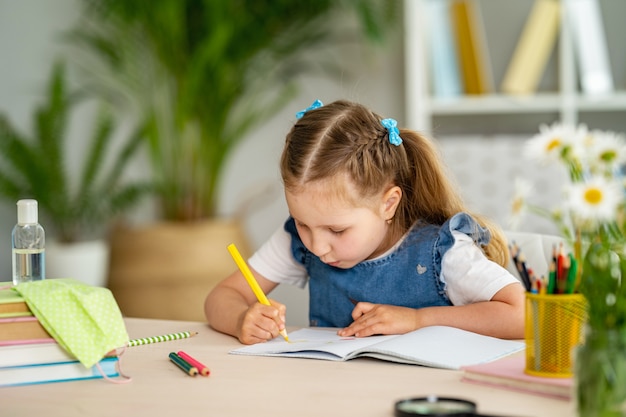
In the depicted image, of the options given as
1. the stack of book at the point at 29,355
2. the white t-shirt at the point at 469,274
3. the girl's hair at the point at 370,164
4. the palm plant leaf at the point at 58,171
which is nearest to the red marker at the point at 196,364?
the stack of book at the point at 29,355

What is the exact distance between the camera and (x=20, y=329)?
111cm

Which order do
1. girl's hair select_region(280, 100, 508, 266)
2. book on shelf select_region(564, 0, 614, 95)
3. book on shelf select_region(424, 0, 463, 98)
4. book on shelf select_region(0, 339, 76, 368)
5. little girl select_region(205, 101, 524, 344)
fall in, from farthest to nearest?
book on shelf select_region(424, 0, 463, 98) → book on shelf select_region(564, 0, 614, 95) → girl's hair select_region(280, 100, 508, 266) → little girl select_region(205, 101, 524, 344) → book on shelf select_region(0, 339, 76, 368)

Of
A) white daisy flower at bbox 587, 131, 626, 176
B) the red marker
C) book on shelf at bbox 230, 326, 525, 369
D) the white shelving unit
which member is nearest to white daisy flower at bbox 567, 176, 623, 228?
white daisy flower at bbox 587, 131, 626, 176

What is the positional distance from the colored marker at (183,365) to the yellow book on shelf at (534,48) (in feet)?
7.54

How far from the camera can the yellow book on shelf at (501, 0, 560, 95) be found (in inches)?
125

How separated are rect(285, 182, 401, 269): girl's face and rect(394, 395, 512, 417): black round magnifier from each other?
0.58 metres

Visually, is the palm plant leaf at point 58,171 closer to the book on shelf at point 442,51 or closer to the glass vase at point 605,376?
the book on shelf at point 442,51

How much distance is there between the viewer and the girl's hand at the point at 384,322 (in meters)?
1.33

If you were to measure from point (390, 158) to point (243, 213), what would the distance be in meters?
2.38

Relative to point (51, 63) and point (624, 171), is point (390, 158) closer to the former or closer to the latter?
point (624, 171)

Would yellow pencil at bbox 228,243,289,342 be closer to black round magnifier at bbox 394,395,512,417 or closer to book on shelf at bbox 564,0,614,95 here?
black round magnifier at bbox 394,395,512,417

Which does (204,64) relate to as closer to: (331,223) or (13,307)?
(331,223)

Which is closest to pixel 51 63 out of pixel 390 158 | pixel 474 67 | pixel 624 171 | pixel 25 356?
pixel 474 67

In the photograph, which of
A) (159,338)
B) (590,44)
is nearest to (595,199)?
(159,338)
